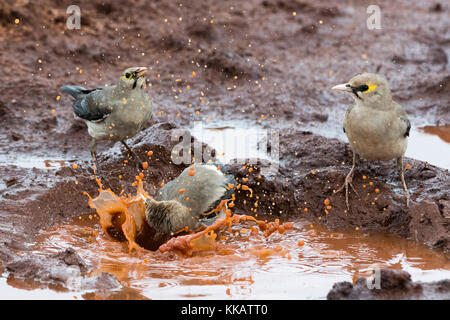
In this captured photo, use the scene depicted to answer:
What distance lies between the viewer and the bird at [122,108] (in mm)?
7277

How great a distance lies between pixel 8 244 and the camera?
6074 mm

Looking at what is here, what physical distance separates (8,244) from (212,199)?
164 cm

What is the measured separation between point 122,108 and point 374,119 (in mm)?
2355

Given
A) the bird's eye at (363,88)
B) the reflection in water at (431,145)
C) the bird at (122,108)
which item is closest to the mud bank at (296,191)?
the bird at (122,108)

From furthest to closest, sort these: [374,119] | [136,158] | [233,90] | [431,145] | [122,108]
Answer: [233,90] < [431,145] < [136,158] < [122,108] < [374,119]

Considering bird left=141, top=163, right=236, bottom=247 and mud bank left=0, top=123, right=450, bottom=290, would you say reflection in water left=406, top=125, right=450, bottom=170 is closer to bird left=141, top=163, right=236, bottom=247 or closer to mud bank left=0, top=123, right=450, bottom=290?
mud bank left=0, top=123, right=450, bottom=290

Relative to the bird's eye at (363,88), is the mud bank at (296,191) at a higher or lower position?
lower

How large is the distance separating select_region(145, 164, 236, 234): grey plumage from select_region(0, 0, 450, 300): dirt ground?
0.79 m

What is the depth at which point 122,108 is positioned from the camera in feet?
23.9

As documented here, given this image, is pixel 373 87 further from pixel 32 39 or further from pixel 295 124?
pixel 32 39

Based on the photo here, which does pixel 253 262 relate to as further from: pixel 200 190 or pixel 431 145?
pixel 431 145

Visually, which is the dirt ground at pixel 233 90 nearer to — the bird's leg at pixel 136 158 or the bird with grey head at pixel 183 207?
the bird's leg at pixel 136 158

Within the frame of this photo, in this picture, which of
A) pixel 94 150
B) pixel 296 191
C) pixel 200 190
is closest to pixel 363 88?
pixel 296 191

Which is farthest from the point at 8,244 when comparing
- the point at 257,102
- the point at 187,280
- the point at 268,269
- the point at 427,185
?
the point at 257,102
